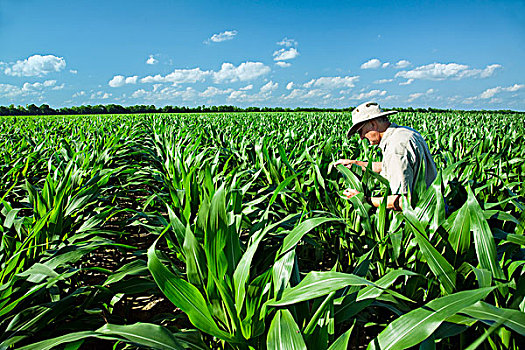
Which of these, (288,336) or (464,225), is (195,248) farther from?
(464,225)

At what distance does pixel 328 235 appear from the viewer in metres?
2.24

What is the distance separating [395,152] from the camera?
2.17m

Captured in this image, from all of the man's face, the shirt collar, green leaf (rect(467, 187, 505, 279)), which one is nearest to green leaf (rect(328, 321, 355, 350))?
green leaf (rect(467, 187, 505, 279))

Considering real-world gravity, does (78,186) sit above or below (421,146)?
below

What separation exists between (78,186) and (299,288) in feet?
7.56

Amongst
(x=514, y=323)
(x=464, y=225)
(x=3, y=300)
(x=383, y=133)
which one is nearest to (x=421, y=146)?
(x=383, y=133)

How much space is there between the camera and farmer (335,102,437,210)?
2.13 metres

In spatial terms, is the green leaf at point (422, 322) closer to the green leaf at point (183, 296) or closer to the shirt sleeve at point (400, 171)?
the green leaf at point (183, 296)

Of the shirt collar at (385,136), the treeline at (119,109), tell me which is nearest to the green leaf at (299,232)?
the shirt collar at (385,136)

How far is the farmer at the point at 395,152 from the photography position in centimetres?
213

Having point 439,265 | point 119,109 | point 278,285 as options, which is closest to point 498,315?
point 439,265

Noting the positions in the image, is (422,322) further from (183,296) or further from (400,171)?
(400,171)

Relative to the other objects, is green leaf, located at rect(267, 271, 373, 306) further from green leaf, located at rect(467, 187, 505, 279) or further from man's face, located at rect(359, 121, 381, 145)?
man's face, located at rect(359, 121, 381, 145)

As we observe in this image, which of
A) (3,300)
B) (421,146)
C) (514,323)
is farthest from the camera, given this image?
(421,146)
